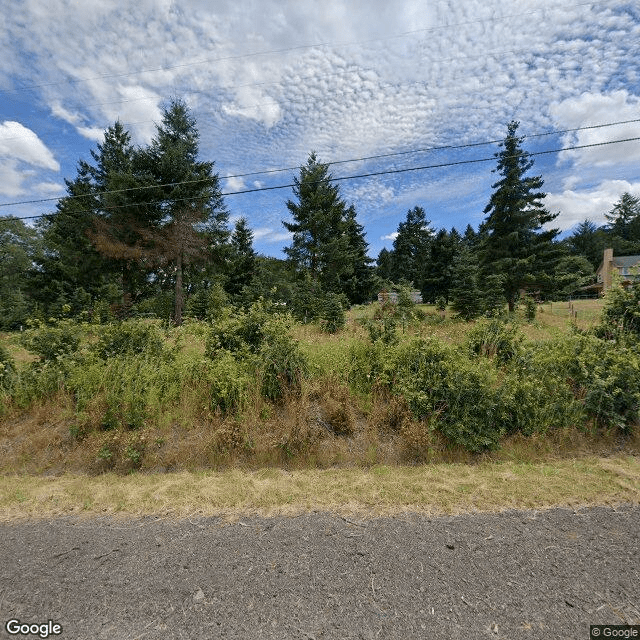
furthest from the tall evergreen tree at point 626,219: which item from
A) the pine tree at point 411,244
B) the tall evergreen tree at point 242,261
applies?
the tall evergreen tree at point 242,261

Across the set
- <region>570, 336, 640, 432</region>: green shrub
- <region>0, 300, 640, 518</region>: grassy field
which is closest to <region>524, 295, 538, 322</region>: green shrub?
<region>570, 336, 640, 432</region>: green shrub

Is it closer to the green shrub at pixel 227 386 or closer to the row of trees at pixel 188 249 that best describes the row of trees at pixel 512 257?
the row of trees at pixel 188 249

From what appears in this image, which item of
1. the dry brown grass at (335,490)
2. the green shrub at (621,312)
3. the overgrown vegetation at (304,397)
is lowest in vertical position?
the dry brown grass at (335,490)

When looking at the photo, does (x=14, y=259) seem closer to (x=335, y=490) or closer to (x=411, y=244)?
(x=335, y=490)

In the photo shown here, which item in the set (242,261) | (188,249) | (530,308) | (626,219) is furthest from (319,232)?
(626,219)

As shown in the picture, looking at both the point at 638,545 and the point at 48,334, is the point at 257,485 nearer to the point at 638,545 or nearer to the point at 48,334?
the point at 638,545

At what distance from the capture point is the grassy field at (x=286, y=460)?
8.72ft

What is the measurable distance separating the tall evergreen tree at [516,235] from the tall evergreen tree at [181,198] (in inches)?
633

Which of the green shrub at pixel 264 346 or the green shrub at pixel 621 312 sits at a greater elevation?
the green shrub at pixel 621 312

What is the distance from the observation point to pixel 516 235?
18391 millimetres

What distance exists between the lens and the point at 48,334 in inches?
182

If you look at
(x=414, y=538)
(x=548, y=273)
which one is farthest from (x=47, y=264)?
(x=548, y=273)

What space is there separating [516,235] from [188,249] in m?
18.8

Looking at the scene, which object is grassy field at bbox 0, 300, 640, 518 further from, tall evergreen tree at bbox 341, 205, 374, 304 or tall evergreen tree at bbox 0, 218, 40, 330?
tall evergreen tree at bbox 341, 205, 374, 304
